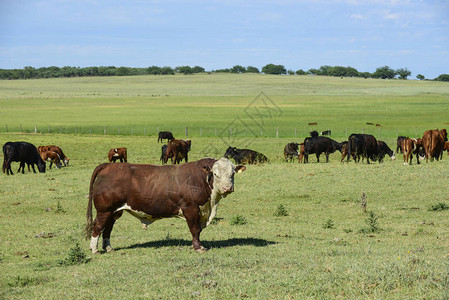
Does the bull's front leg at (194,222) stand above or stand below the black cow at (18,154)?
above

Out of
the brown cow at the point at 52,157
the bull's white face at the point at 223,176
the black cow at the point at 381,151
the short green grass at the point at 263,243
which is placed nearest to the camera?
the short green grass at the point at 263,243

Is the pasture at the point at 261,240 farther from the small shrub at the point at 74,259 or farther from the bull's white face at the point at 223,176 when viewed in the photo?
the bull's white face at the point at 223,176

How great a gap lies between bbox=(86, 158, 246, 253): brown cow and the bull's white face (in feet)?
0.07

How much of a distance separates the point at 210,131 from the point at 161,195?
50143 millimetres

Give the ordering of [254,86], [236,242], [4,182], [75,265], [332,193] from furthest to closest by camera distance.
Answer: [254,86] < [4,182] < [332,193] < [236,242] < [75,265]

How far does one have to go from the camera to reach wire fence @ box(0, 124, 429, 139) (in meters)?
56.4

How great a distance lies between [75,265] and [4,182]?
630 inches

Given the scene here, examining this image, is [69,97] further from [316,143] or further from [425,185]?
[425,185]

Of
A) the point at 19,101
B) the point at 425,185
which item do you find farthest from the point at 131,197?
the point at 19,101

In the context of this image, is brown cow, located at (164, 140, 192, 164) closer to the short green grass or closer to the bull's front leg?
the short green grass

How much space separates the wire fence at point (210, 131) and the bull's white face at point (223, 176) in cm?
4394

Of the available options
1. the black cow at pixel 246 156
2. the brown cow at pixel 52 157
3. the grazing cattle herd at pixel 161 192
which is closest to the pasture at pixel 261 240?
the grazing cattle herd at pixel 161 192

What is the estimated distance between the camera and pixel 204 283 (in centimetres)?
814

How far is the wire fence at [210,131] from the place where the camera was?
56.4 meters
